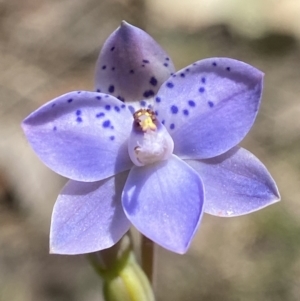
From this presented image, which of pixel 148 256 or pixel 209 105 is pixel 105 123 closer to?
pixel 209 105

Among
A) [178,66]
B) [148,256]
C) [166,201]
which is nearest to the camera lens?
[166,201]

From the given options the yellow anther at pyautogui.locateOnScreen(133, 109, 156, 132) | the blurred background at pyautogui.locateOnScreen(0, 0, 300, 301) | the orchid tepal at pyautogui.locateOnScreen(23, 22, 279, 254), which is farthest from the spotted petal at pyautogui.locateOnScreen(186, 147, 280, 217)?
the blurred background at pyautogui.locateOnScreen(0, 0, 300, 301)

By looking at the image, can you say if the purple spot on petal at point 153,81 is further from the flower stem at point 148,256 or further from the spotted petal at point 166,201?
the flower stem at point 148,256

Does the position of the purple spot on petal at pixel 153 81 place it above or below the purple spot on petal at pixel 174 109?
above

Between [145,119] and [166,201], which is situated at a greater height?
[145,119]

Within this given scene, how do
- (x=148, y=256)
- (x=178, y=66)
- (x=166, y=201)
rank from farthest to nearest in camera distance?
(x=178, y=66)
(x=148, y=256)
(x=166, y=201)

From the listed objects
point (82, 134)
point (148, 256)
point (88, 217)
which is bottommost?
point (148, 256)

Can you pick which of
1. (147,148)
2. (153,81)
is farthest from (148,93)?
(147,148)

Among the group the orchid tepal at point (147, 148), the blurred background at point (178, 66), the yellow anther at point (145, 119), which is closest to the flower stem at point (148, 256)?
the orchid tepal at point (147, 148)
